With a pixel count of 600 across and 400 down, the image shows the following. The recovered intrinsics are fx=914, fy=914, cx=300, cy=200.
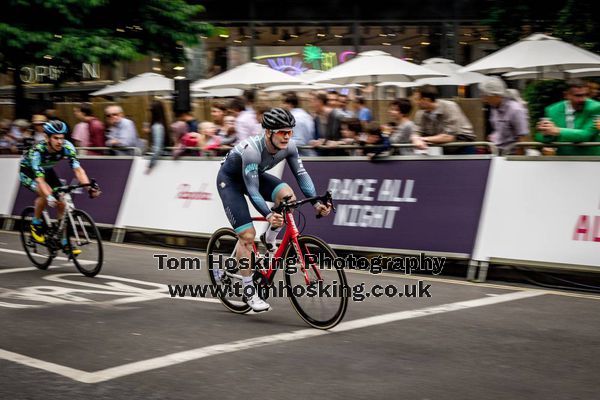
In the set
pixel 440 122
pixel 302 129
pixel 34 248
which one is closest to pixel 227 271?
pixel 34 248

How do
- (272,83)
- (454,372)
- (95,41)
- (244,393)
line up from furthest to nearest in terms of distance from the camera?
(95,41) → (272,83) → (454,372) → (244,393)

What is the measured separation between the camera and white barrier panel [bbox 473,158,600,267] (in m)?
9.81

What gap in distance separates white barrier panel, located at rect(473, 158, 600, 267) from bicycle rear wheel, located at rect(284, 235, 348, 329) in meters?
3.27

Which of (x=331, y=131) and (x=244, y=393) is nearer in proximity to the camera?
(x=244, y=393)

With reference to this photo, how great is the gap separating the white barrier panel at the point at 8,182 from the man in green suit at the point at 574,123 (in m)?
10.8

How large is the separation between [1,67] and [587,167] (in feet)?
57.6

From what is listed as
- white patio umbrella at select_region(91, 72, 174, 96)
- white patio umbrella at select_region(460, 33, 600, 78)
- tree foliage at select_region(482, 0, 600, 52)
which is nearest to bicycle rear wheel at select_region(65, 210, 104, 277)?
white patio umbrella at select_region(460, 33, 600, 78)

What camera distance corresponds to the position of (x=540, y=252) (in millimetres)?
10109

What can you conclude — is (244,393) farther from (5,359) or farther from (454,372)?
(5,359)

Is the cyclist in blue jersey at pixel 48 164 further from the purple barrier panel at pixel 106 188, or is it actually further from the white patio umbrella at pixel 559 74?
the white patio umbrella at pixel 559 74

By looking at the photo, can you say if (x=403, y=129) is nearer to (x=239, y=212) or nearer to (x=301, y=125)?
(x=301, y=125)

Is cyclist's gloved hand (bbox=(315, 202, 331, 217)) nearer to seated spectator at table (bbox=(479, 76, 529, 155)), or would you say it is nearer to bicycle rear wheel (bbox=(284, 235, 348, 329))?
bicycle rear wheel (bbox=(284, 235, 348, 329))

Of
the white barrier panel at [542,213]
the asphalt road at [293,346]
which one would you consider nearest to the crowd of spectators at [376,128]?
the white barrier panel at [542,213]

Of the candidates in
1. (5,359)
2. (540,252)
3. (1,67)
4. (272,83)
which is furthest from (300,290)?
(1,67)
